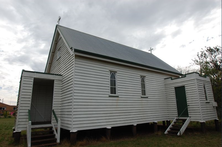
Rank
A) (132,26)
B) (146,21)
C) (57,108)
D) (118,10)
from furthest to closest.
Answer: (132,26) < (146,21) < (118,10) < (57,108)

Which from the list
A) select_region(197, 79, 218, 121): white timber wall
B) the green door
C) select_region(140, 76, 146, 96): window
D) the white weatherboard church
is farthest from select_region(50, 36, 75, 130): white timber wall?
select_region(197, 79, 218, 121): white timber wall

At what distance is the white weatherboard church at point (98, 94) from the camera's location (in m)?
8.32

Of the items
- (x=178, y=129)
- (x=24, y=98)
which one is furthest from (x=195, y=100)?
(x=24, y=98)

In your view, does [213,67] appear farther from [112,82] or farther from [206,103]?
[112,82]

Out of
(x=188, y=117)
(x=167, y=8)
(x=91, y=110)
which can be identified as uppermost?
(x=167, y=8)

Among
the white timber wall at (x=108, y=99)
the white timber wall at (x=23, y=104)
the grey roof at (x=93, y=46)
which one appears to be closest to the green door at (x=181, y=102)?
the white timber wall at (x=108, y=99)

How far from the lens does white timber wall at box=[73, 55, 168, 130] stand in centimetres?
845

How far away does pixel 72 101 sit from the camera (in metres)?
8.05

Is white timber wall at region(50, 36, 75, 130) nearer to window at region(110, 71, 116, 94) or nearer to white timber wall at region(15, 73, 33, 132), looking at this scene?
white timber wall at region(15, 73, 33, 132)

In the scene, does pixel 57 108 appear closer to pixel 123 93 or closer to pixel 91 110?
pixel 91 110

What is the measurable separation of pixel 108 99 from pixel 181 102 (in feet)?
21.8

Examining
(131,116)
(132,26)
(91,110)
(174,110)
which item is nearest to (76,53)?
(91,110)

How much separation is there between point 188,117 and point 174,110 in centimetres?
139

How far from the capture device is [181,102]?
1230cm
